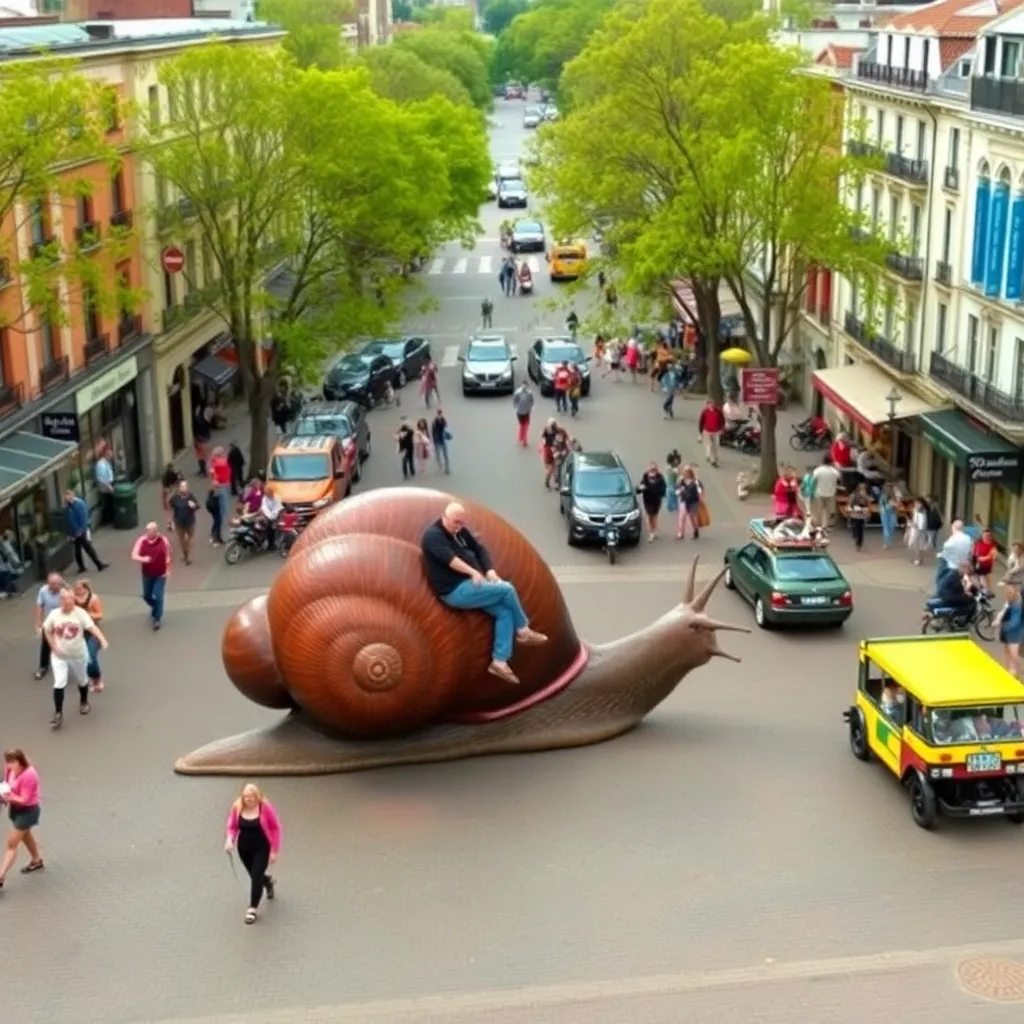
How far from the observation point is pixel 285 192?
34844mm

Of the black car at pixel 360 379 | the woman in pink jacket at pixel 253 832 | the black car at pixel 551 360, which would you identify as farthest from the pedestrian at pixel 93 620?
the black car at pixel 551 360

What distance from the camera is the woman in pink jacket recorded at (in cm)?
1373

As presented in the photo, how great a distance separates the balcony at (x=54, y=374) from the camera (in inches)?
1176

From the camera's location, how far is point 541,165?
135ft

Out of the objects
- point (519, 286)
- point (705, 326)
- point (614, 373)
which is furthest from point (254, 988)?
point (519, 286)

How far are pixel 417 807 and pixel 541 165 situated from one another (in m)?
27.8

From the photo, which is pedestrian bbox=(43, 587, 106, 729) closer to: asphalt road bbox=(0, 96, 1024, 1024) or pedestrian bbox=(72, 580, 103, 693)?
asphalt road bbox=(0, 96, 1024, 1024)

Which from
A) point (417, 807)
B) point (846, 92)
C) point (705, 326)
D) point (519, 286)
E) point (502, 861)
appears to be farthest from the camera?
point (519, 286)

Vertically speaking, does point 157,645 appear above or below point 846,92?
below

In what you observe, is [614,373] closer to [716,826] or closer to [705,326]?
[705,326]

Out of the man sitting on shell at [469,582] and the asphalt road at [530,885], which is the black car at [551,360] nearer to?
the asphalt road at [530,885]

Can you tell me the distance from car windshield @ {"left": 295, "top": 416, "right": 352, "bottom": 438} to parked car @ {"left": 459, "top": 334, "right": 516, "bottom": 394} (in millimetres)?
10116

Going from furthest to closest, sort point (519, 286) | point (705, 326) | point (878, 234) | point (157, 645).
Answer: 1. point (519, 286)
2. point (705, 326)
3. point (878, 234)
4. point (157, 645)

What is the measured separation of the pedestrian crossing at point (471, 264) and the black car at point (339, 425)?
34.7 m
